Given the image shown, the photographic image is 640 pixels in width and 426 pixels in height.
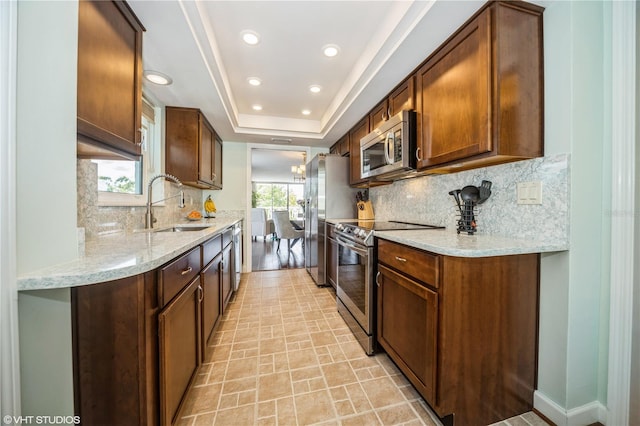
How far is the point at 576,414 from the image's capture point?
1.17m

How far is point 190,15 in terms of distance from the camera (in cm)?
138

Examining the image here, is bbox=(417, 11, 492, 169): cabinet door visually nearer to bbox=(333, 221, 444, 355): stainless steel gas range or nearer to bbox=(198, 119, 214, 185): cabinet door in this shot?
bbox=(333, 221, 444, 355): stainless steel gas range

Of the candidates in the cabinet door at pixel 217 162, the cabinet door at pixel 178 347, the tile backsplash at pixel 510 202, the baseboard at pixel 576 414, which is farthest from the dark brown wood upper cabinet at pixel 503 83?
the cabinet door at pixel 217 162

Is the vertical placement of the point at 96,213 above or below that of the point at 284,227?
above

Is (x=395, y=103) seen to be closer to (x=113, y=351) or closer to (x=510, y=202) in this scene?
(x=510, y=202)

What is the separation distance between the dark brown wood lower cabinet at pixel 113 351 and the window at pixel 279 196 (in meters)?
8.62

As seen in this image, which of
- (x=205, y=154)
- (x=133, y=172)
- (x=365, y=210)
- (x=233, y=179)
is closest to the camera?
(x=133, y=172)

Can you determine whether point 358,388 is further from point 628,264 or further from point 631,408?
point 628,264

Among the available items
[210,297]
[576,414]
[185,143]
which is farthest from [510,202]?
[185,143]

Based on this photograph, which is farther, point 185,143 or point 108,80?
point 185,143

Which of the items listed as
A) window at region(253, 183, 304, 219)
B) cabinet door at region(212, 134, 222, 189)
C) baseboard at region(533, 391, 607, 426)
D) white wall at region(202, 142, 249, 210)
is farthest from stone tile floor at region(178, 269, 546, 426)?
window at region(253, 183, 304, 219)

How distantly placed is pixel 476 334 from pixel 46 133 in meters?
1.90

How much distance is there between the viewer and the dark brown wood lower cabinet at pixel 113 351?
2.67 feet

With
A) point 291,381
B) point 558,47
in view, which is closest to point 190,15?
point 558,47
